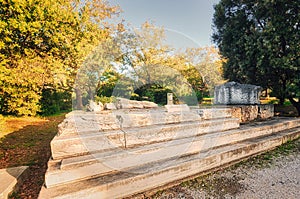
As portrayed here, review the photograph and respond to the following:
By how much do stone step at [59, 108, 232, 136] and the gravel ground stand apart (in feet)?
3.50

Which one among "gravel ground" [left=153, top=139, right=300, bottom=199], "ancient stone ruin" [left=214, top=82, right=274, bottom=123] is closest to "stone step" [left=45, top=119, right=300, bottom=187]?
"gravel ground" [left=153, top=139, right=300, bottom=199]

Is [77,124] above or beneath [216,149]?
above

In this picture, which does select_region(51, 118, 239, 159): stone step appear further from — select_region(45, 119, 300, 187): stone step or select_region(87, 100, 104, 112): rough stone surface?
select_region(87, 100, 104, 112): rough stone surface

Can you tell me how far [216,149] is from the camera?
267 cm

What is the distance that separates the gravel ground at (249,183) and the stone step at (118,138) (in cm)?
74

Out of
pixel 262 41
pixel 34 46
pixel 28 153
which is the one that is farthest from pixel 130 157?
pixel 262 41

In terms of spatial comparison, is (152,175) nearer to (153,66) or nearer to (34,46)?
(34,46)

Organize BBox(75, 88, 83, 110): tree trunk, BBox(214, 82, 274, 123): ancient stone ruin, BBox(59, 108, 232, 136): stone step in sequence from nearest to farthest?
BBox(59, 108, 232, 136): stone step
BBox(214, 82, 274, 123): ancient stone ruin
BBox(75, 88, 83, 110): tree trunk

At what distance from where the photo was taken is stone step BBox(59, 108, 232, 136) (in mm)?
2256

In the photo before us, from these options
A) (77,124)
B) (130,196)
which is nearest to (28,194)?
(77,124)

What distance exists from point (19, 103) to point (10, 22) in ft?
11.7

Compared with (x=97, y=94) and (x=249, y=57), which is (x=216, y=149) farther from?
(x=97, y=94)

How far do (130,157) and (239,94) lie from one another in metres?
3.68

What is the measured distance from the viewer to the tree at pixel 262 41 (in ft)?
18.9
